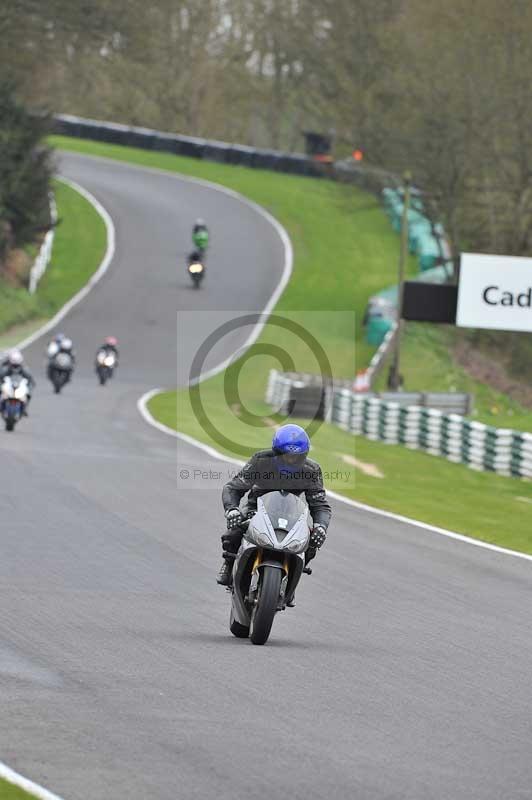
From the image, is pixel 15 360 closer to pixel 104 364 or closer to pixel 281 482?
pixel 104 364

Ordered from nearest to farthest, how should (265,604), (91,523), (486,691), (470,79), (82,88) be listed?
1. (486,691)
2. (265,604)
3. (91,523)
4. (470,79)
5. (82,88)

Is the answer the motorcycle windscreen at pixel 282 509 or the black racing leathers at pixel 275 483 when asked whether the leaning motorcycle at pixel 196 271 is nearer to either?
the black racing leathers at pixel 275 483

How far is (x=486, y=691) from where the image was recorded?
900 centimetres

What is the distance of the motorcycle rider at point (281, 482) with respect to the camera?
10.1 m

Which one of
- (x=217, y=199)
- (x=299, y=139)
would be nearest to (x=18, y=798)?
(x=217, y=199)

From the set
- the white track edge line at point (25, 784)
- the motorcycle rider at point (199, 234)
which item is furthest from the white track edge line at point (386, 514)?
the motorcycle rider at point (199, 234)

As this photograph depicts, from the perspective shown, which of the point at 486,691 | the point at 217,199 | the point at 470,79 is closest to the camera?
the point at 486,691

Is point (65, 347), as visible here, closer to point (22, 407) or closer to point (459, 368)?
point (22, 407)

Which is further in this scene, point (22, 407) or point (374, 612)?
point (22, 407)

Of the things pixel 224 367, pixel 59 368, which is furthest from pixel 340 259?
pixel 59 368

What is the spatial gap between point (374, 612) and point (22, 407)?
1366 centimetres

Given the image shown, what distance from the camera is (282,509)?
32.8 ft
